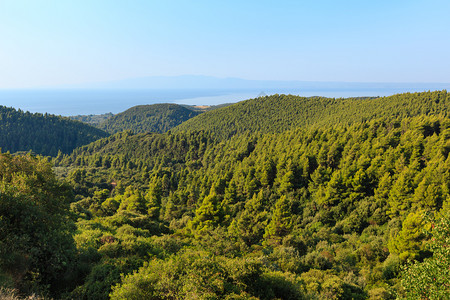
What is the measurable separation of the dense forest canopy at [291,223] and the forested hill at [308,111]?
133 centimetres

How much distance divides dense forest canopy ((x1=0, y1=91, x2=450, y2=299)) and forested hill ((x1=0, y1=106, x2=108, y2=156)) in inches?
4022

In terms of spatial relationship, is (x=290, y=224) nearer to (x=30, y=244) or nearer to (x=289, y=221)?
(x=289, y=221)

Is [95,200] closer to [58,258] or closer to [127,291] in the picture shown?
[58,258]

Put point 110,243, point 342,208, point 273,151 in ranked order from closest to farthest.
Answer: point 110,243, point 342,208, point 273,151

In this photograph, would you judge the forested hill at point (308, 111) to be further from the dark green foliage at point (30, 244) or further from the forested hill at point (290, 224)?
the dark green foliage at point (30, 244)

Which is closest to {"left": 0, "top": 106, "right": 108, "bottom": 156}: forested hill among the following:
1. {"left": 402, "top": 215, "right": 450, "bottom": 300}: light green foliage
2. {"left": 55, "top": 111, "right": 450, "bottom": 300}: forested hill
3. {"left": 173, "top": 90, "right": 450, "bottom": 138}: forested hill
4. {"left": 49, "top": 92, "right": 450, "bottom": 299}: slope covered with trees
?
A: {"left": 173, "top": 90, "right": 450, "bottom": 138}: forested hill

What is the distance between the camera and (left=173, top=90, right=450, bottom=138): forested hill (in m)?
83.0

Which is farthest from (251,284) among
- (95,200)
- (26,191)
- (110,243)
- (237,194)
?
(95,200)

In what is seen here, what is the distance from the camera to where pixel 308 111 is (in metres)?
135

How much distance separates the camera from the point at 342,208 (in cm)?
3912

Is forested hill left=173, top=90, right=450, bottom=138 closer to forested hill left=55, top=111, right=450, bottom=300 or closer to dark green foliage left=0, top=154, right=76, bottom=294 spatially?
forested hill left=55, top=111, right=450, bottom=300

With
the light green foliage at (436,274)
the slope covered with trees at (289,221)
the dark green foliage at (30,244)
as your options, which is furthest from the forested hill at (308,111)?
the dark green foliage at (30,244)

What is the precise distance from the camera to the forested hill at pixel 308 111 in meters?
83.0

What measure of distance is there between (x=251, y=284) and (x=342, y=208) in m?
32.8
